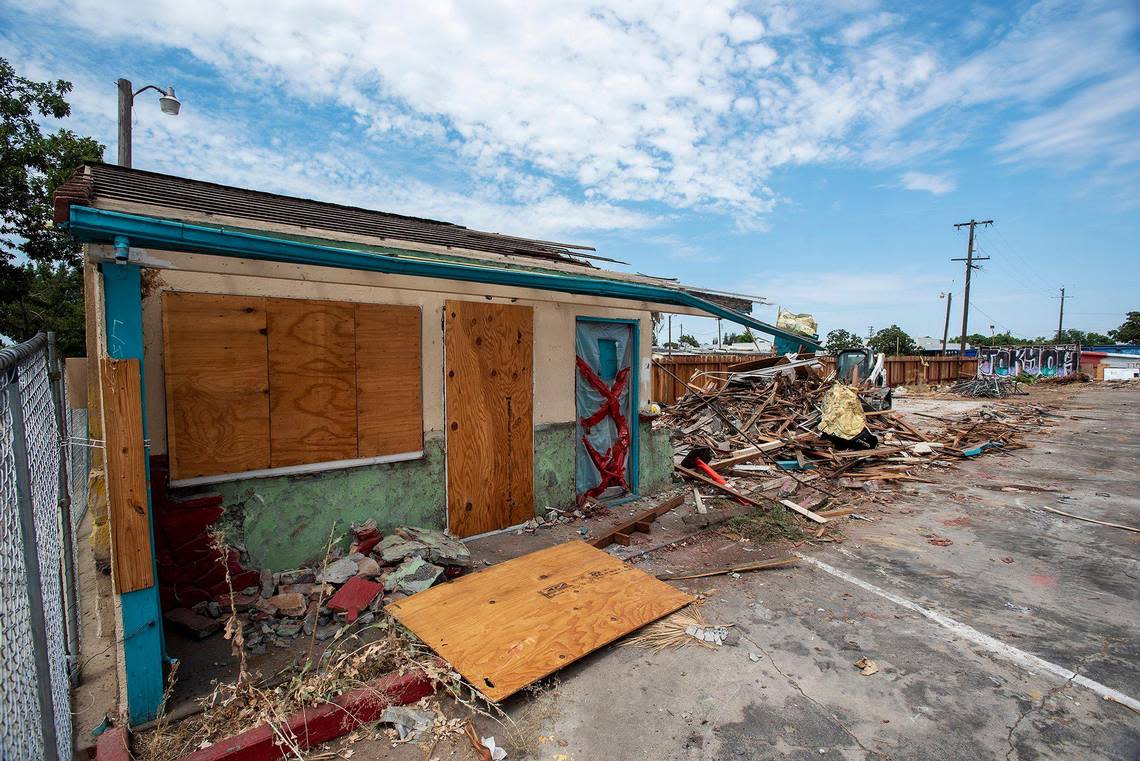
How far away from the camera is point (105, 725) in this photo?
3.24 meters

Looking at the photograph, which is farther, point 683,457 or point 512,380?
point 683,457

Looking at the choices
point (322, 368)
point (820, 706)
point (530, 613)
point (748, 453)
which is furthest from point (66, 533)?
point (748, 453)

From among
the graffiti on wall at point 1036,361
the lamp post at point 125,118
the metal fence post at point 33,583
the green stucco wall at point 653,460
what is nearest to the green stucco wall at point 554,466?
the green stucco wall at point 653,460

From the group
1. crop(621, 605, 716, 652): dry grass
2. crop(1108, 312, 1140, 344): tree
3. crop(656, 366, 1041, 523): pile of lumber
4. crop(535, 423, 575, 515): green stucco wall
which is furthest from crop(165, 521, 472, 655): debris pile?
crop(1108, 312, 1140, 344): tree

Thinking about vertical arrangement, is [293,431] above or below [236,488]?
above

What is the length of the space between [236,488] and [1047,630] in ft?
23.6

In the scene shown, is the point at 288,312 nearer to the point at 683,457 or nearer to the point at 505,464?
the point at 505,464

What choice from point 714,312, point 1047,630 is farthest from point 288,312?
point 1047,630

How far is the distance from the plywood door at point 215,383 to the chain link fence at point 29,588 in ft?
2.61

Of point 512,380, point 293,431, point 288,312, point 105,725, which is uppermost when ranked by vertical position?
point 288,312

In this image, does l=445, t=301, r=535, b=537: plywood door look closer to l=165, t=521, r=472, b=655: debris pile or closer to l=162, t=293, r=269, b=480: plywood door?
l=165, t=521, r=472, b=655: debris pile

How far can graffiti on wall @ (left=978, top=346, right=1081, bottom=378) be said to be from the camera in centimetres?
4516

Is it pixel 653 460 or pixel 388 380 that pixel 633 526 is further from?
pixel 388 380

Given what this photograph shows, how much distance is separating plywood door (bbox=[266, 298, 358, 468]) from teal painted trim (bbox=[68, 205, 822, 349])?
553 millimetres
